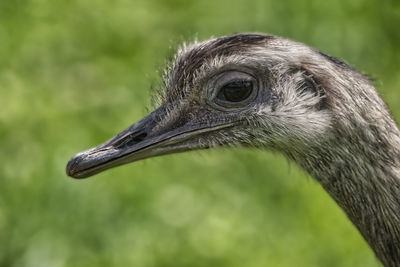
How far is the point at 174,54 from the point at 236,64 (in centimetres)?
45

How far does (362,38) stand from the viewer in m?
5.85

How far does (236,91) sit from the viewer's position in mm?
2963

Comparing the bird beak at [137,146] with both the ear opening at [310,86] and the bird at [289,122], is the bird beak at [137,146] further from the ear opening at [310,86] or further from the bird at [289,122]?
the ear opening at [310,86]

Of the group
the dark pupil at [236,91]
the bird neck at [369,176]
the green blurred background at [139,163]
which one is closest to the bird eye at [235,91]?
the dark pupil at [236,91]

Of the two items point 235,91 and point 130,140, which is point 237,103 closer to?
point 235,91

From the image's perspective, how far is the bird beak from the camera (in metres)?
2.97

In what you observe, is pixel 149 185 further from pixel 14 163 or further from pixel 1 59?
pixel 1 59

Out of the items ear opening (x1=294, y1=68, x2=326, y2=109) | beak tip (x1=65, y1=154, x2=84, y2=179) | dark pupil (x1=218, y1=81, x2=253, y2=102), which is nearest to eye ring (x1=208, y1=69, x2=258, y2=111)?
dark pupil (x1=218, y1=81, x2=253, y2=102)

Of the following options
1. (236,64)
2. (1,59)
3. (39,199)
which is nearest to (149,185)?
(39,199)

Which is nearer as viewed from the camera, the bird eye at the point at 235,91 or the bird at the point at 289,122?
the bird at the point at 289,122

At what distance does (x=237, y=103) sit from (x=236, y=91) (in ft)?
0.15

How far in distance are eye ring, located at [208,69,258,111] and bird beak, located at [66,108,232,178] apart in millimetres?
80

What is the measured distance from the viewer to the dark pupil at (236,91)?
292cm

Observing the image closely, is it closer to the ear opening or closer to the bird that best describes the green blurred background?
the bird
